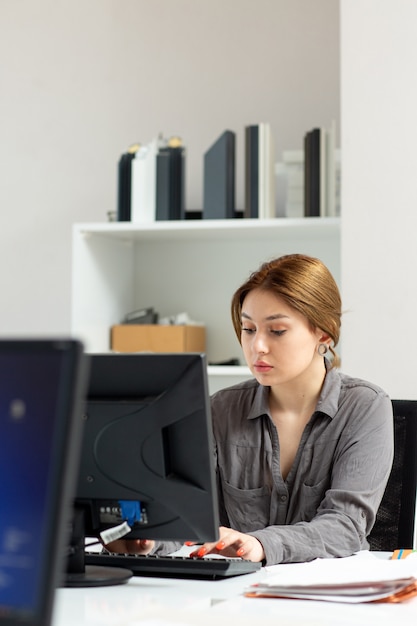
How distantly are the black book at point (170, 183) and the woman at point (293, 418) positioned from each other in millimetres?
1126

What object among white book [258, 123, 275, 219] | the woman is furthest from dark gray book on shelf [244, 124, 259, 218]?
the woman

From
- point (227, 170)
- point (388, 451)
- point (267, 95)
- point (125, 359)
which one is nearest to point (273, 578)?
point (125, 359)

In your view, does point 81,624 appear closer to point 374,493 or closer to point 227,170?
point 374,493

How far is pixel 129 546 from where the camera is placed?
5.20ft

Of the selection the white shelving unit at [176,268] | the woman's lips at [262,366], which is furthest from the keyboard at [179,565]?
the white shelving unit at [176,268]

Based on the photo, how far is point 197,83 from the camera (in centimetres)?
345

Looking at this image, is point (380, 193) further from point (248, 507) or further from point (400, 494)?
point (248, 507)

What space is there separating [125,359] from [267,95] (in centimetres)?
219

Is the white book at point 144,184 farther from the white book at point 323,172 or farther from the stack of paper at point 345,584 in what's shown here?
the stack of paper at point 345,584

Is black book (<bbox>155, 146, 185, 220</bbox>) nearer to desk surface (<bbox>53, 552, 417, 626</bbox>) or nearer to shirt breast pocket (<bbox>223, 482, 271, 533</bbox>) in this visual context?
shirt breast pocket (<bbox>223, 482, 271, 533</bbox>)

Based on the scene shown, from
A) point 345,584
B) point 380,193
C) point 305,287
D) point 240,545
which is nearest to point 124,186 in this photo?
point 380,193

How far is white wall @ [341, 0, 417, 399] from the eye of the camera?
2631 mm

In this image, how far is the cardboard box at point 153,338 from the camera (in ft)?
10.3

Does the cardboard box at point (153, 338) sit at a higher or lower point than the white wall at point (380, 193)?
lower
